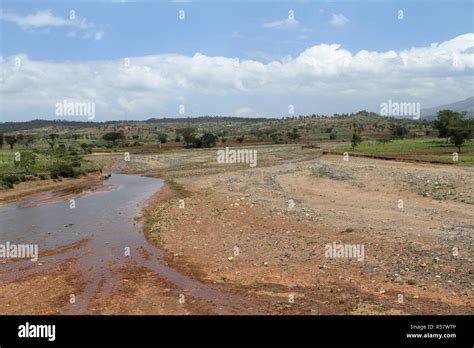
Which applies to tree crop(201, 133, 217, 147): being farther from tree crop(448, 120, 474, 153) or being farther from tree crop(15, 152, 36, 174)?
tree crop(15, 152, 36, 174)

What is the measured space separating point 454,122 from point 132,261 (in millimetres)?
61629

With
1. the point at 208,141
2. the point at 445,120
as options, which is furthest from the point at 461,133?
the point at 208,141

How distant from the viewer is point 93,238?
21344 mm

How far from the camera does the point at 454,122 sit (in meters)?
65.2

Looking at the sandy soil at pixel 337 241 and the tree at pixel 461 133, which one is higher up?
the tree at pixel 461 133

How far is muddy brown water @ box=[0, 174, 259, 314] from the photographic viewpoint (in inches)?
530

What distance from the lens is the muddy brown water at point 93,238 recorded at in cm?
1345
